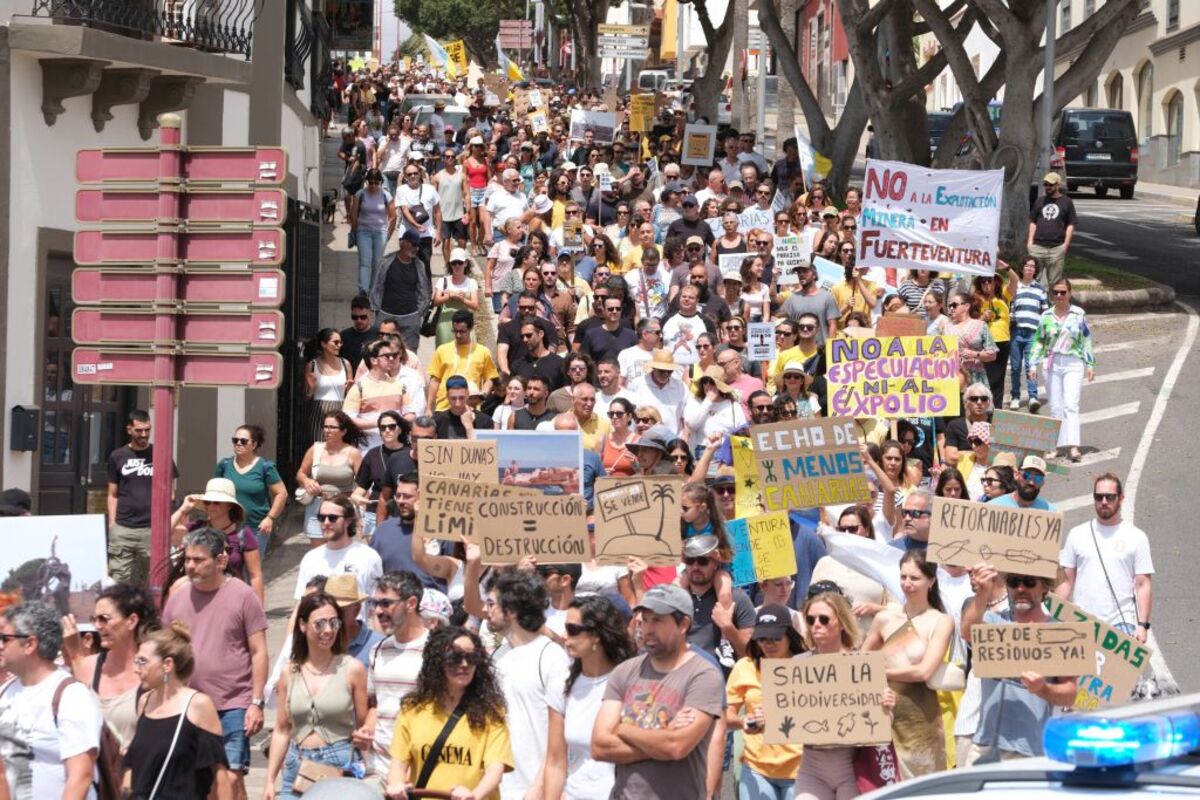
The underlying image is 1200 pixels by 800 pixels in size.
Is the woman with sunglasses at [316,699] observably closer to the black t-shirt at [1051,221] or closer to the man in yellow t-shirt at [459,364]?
the man in yellow t-shirt at [459,364]

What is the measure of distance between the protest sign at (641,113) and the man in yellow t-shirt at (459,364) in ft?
58.8

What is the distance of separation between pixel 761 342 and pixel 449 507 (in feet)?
21.6

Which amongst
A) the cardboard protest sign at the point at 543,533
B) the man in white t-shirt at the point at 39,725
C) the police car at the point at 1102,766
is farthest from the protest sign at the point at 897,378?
the police car at the point at 1102,766

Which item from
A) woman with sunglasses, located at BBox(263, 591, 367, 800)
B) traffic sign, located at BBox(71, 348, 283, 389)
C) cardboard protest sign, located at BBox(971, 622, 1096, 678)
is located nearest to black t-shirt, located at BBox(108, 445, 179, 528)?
traffic sign, located at BBox(71, 348, 283, 389)

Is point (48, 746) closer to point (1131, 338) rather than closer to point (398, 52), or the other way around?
point (1131, 338)

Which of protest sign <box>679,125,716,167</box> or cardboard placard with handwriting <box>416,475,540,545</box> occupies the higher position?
protest sign <box>679,125,716,167</box>

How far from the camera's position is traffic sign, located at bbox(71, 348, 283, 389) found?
343 inches

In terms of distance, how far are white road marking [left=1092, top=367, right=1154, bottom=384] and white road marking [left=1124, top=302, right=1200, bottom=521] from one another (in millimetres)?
226

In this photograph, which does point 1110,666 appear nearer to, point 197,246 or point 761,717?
point 761,717

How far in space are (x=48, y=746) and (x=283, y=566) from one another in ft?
26.4

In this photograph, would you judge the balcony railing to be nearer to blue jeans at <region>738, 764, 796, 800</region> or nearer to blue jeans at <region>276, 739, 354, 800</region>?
blue jeans at <region>276, 739, 354, 800</region>

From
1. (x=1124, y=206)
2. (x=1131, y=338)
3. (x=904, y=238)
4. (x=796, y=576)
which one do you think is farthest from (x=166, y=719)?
(x=1124, y=206)

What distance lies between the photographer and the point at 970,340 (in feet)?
55.5

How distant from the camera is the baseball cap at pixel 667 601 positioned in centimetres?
729
